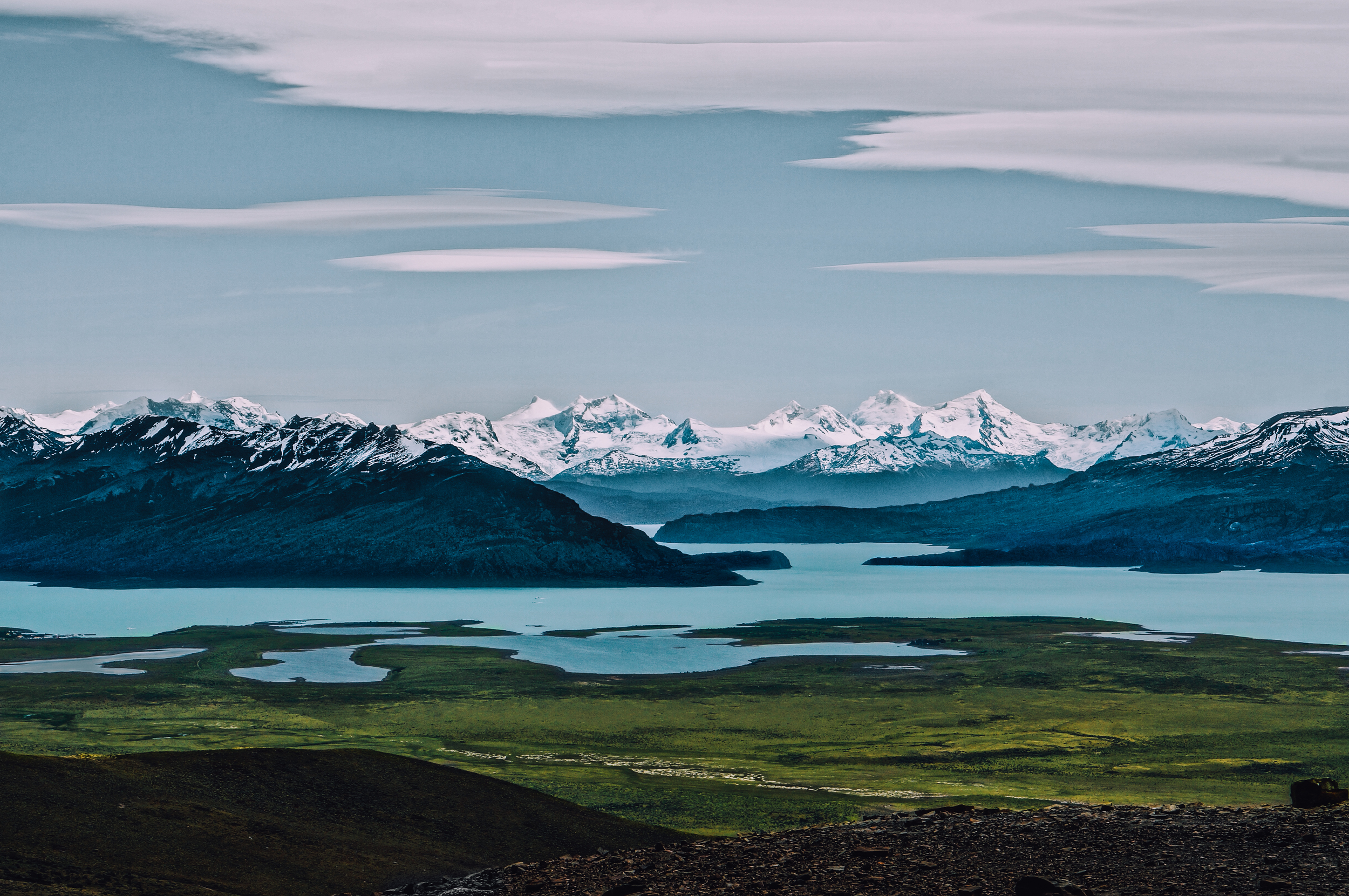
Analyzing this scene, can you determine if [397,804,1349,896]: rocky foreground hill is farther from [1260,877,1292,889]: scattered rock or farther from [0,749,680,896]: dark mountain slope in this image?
[0,749,680,896]: dark mountain slope

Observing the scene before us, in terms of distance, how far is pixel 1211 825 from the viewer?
30125 mm

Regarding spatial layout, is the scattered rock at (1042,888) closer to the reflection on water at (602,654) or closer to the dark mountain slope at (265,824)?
the dark mountain slope at (265,824)

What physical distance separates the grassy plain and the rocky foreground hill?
1738 centimetres

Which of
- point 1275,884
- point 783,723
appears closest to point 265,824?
point 1275,884

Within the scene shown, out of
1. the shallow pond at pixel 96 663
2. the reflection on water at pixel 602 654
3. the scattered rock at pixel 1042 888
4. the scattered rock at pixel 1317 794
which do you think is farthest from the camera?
the reflection on water at pixel 602 654

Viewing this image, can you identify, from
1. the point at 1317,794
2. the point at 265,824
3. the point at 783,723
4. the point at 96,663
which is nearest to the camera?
the point at 1317,794

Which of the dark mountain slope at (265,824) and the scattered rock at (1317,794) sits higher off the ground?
the scattered rock at (1317,794)

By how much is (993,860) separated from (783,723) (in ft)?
189

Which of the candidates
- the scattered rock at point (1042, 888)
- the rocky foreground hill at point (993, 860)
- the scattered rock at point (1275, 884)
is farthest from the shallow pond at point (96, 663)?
the scattered rock at point (1275, 884)

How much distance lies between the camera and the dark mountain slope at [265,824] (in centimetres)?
3256

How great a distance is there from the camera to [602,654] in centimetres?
13738

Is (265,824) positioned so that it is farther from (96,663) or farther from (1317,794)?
(96,663)

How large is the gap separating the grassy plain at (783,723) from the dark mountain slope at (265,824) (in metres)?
8.72

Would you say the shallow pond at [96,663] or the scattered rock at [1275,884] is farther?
the shallow pond at [96,663]
